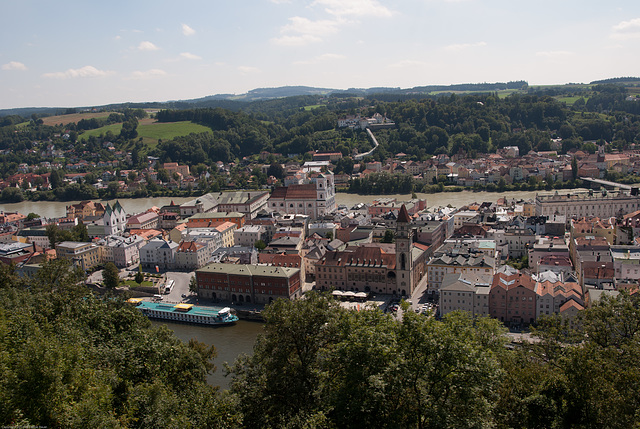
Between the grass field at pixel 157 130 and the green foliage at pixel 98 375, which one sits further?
the grass field at pixel 157 130

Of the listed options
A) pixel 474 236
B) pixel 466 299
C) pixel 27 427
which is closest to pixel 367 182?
pixel 474 236

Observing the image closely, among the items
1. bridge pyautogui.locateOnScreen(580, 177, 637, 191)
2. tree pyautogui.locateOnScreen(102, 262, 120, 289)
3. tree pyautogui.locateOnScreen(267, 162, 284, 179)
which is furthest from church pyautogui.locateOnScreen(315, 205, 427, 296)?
tree pyautogui.locateOnScreen(267, 162, 284, 179)

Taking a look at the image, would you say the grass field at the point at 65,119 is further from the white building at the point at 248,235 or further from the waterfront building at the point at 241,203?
the white building at the point at 248,235

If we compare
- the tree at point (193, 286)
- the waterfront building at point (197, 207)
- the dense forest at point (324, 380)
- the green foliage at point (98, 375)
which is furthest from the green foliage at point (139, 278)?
the dense forest at point (324, 380)

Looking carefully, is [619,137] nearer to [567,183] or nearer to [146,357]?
[567,183]

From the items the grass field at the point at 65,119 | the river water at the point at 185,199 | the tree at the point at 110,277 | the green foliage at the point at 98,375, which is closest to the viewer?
the green foliage at the point at 98,375

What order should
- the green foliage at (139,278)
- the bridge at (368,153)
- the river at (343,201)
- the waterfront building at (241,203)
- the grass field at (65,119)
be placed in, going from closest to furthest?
the green foliage at (139,278) → the waterfront building at (241,203) → the river at (343,201) → the bridge at (368,153) → the grass field at (65,119)

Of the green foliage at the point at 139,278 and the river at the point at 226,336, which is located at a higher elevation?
the green foliage at the point at 139,278
